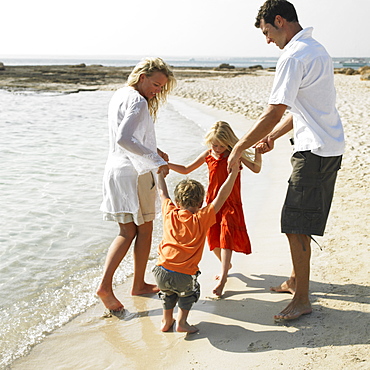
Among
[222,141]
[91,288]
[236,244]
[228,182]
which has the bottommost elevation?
[91,288]

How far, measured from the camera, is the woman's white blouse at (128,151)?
3.26 metres

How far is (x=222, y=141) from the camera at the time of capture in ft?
12.4

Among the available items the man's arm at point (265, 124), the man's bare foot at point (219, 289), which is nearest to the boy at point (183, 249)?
the man's arm at point (265, 124)

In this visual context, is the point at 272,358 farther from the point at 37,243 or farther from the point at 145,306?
the point at 37,243

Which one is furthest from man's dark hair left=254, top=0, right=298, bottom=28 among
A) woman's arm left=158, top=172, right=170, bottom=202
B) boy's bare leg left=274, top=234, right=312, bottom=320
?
boy's bare leg left=274, top=234, right=312, bottom=320

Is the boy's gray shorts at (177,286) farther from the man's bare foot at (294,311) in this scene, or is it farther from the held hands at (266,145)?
the held hands at (266,145)

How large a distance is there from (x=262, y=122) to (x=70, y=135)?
1007 centimetres

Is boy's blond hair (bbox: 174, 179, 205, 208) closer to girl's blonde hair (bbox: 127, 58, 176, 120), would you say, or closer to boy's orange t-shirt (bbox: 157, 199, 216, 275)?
boy's orange t-shirt (bbox: 157, 199, 216, 275)

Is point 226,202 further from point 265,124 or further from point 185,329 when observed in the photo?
point 185,329

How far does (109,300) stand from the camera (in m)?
3.58

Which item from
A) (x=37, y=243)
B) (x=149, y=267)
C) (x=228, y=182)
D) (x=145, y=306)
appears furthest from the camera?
(x=37, y=243)

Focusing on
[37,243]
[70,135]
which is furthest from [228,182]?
[70,135]

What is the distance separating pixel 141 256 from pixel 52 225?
2317mm

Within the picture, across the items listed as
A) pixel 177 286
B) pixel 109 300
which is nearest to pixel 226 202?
pixel 177 286
